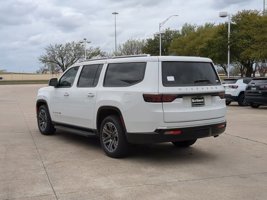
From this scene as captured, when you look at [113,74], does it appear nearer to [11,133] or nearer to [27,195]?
[27,195]

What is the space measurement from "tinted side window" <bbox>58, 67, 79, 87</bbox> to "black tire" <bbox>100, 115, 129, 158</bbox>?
1849mm

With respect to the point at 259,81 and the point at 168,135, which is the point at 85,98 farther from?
the point at 259,81

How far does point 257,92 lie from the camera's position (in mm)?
19359

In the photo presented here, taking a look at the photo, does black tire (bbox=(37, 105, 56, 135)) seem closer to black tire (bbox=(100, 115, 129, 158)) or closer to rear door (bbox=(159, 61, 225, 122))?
black tire (bbox=(100, 115, 129, 158))

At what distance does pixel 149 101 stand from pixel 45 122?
4570 mm

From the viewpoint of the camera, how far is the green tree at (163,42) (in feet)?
240

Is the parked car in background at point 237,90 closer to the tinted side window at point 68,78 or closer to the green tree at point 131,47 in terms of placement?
the tinted side window at point 68,78

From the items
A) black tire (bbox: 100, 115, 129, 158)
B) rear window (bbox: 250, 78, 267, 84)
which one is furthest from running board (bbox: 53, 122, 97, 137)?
rear window (bbox: 250, 78, 267, 84)

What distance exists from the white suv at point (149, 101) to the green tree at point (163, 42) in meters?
63.6

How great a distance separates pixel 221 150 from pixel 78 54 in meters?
99.4

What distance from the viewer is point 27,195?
5.96 metres

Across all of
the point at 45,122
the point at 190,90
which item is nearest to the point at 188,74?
the point at 190,90

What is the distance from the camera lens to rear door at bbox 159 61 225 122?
7.54 metres

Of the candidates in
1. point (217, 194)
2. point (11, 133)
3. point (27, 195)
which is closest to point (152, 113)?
point (217, 194)
